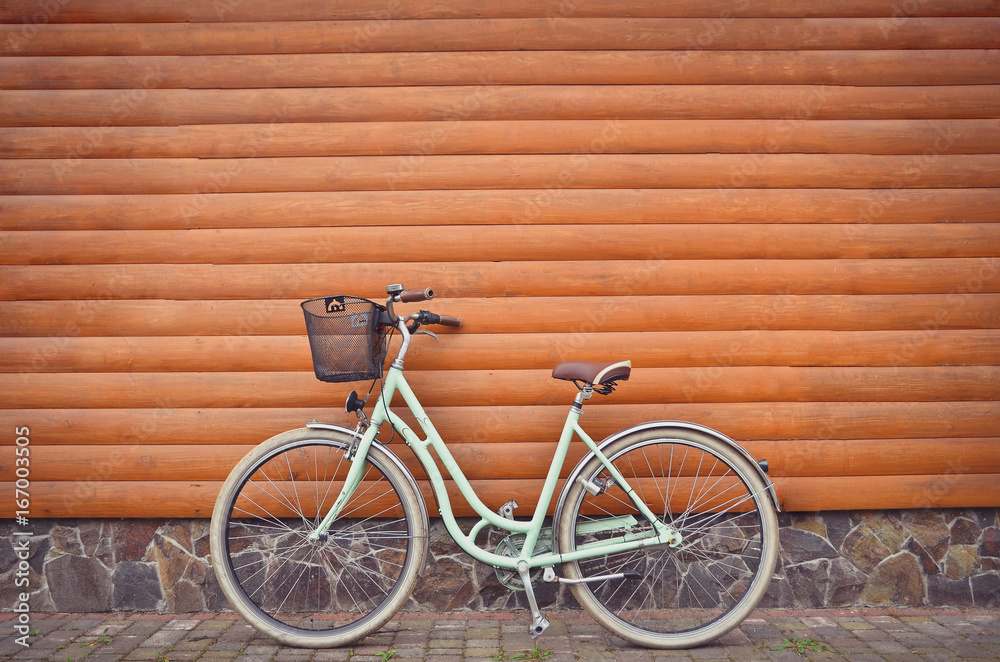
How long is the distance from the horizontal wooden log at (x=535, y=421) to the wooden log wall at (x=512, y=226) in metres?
0.02

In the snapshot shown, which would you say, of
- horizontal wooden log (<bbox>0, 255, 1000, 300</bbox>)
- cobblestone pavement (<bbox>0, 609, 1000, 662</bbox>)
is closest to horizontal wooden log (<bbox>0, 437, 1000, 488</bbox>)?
cobblestone pavement (<bbox>0, 609, 1000, 662</bbox>)

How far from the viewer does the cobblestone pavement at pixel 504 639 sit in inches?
115

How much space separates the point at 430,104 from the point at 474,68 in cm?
32

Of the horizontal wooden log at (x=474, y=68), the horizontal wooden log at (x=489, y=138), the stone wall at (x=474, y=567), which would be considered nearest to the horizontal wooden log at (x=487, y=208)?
the horizontal wooden log at (x=489, y=138)

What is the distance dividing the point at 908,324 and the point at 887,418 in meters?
0.54

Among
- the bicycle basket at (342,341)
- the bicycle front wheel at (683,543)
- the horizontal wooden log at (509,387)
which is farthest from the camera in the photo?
the horizontal wooden log at (509,387)

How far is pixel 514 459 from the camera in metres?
3.42

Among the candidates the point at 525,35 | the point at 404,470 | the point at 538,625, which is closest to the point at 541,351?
the point at 404,470

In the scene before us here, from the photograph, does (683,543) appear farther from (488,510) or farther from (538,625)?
(488,510)

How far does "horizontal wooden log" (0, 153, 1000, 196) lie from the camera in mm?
3492

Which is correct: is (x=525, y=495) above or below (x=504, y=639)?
above

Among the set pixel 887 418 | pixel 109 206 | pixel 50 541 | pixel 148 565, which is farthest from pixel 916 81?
pixel 50 541

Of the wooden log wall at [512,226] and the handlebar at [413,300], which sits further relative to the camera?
the wooden log wall at [512,226]

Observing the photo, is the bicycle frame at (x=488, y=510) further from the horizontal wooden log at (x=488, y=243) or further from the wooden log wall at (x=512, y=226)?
the horizontal wooden log at (x=488, y=243)
